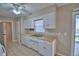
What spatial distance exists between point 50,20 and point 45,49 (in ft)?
1.40

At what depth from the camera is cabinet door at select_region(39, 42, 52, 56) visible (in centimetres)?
188

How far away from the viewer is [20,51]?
6.35ft

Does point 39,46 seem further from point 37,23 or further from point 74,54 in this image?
point 74,54

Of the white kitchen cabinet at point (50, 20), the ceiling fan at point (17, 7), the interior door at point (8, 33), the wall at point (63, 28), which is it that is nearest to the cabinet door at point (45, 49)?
the wall at point (63, 28)

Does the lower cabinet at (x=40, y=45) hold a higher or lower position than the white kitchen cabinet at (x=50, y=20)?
lower

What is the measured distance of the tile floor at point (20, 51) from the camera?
191 centimetres

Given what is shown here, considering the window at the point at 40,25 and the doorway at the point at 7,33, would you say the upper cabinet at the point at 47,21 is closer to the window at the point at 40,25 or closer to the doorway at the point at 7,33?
the window at the point at 40,25

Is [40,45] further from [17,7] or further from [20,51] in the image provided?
[17,7]

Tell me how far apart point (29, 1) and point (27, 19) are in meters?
0.26

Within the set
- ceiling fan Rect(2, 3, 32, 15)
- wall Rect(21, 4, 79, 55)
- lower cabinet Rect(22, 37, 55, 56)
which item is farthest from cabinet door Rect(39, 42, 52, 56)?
ceiling fan Rect(2, 3, 32, 15)

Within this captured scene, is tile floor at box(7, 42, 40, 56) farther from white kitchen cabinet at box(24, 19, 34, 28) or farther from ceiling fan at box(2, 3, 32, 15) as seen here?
ceiling fan at box(2, 3, 32, 15)

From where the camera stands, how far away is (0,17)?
190 centimetres

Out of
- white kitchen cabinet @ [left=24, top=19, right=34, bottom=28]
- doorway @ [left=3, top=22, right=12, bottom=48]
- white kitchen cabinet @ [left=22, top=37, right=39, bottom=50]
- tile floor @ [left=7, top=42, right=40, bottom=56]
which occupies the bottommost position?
tile floor @ [left=7, top=42, right=40, bottom=56]

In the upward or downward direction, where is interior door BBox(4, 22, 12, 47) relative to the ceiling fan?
downward
